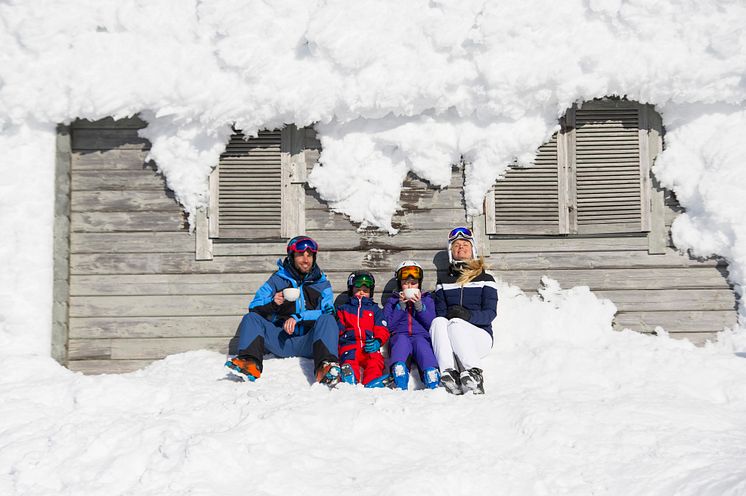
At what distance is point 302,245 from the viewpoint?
546cm

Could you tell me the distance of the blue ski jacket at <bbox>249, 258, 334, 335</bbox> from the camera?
5414mm

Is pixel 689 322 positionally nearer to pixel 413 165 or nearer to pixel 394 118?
pixel 413 165

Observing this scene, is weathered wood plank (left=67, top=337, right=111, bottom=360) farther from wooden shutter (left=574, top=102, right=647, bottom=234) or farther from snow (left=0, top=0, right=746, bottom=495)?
wooden shutter (left=574, top=102, right=647, bottom=234)

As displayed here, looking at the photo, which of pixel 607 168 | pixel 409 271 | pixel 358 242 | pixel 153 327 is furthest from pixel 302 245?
pixel 607 168

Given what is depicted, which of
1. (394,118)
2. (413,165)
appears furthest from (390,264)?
(394,118)

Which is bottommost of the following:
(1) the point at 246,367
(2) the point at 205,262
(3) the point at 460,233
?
(1) the point at 246,367

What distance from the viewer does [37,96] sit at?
5.76 metres

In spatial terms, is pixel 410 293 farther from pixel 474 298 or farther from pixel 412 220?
pixel 412 220

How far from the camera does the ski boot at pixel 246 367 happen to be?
16.4 ft

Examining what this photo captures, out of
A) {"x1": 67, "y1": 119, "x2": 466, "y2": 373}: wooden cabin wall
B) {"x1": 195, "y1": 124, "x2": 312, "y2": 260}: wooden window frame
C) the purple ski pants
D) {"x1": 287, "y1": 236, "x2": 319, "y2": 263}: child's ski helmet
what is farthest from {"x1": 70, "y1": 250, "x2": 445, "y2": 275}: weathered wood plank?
the purple ski pants

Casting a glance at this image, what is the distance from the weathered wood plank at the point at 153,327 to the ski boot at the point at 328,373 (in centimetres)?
135

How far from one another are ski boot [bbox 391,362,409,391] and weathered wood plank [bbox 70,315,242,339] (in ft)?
5.61

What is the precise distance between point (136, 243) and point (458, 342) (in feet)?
10.3

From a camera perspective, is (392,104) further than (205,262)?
No
